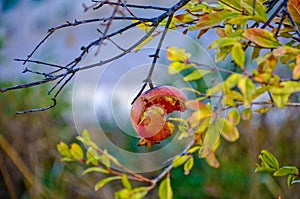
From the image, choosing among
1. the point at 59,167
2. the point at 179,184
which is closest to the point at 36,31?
the point at 59,167

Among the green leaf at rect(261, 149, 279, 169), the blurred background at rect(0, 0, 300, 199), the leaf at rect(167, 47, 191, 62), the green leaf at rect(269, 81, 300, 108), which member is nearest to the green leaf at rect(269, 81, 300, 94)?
the green leaf at rect(269, 81, 300, 108)

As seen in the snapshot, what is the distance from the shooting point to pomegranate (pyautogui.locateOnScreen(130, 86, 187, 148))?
608 mm

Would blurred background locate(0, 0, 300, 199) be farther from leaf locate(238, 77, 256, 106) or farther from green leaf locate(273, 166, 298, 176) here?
leaf locate(238, 77, 256, 106)

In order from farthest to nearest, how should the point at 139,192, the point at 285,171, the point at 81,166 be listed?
the point at 81,166 < the point at 285,171 < the point at 139,192

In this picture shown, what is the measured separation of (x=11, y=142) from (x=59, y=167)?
0.78 ft

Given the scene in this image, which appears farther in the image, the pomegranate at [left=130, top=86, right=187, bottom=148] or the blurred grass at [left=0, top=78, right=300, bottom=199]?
the blurred grass at [left=0, top=78, right=300, bottom=199]

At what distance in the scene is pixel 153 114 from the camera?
609mm

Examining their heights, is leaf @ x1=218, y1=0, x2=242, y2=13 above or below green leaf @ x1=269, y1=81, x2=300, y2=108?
above

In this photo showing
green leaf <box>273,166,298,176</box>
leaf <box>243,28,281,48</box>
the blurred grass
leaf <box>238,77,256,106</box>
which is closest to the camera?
leaf <box>238,77,256,106</box>

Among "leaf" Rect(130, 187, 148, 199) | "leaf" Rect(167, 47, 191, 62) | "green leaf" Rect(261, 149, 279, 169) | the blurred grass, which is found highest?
"leaf" Rect(167, 47, 191, 62)

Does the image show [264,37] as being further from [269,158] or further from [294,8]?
[269,158]

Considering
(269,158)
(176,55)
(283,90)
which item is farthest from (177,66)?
(269,158)

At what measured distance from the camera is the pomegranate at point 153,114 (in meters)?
0.61

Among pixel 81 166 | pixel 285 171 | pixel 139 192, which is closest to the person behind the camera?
pixel 139 192
